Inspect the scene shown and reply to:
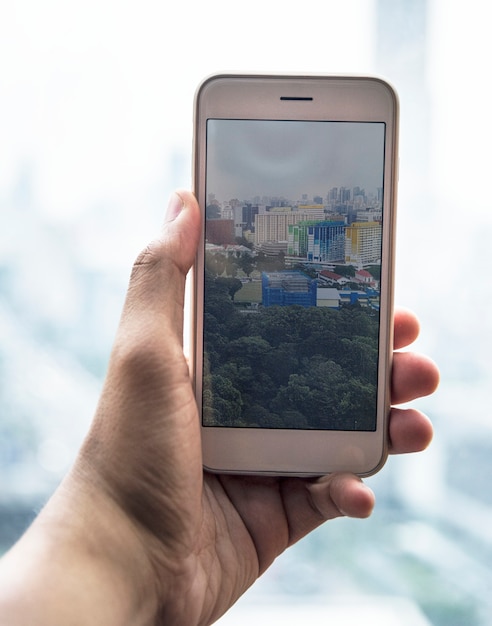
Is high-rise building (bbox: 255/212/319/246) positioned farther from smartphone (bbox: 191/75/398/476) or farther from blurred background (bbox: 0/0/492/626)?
blurred background (bbox: 0/0/492/626)

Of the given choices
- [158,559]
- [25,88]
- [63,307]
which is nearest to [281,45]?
[25,88]

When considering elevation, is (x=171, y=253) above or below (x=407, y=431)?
Result: above

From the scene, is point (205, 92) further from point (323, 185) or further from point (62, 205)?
point (62, 205)

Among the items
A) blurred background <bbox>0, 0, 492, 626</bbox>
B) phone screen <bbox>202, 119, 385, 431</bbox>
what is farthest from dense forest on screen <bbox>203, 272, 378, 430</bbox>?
blurred background <bbox>0, 0, 492, 626</bbox>

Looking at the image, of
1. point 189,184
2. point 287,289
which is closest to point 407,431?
point 287,289

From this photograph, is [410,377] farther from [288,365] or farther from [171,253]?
[171,253]

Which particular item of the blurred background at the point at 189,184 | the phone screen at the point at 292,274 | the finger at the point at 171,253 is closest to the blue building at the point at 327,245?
the phone screen at the point at 292,274

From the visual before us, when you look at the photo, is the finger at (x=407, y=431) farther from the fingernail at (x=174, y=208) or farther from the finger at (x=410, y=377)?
the fingernail at (x=174, y=208)
